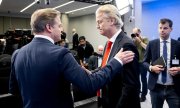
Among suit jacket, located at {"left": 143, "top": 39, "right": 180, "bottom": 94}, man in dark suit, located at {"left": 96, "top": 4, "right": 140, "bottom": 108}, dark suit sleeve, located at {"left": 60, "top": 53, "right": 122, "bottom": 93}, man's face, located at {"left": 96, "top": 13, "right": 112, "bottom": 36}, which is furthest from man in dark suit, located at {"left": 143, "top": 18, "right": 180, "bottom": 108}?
dark suit sleeve, located at {"left": 60, "top": 53, "right": 122, "bottom": 93}

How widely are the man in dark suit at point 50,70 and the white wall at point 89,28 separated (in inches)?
550

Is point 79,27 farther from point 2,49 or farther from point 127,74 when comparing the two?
point 127,74

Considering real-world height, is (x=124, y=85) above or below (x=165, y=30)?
below

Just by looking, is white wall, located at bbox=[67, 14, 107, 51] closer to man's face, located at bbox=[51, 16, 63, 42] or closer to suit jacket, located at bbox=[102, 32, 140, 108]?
suit jacket, located at bbox=[102, 32, 140, 108]

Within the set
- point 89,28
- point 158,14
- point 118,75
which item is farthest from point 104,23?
point 89,28

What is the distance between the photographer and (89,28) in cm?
1689

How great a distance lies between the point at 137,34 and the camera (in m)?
5.02

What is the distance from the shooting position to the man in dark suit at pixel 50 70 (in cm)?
122

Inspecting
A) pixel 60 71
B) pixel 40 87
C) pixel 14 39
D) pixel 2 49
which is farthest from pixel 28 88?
pixel 14 39

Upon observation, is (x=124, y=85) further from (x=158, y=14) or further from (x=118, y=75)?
(x=158, y=14)

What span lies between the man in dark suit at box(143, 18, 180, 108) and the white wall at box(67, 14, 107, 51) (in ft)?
41.8

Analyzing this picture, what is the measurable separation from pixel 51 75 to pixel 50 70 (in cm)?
3

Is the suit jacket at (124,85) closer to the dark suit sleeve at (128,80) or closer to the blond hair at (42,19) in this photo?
the dark suit sleeve at (128,80)

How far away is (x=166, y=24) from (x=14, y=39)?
20.1ft
